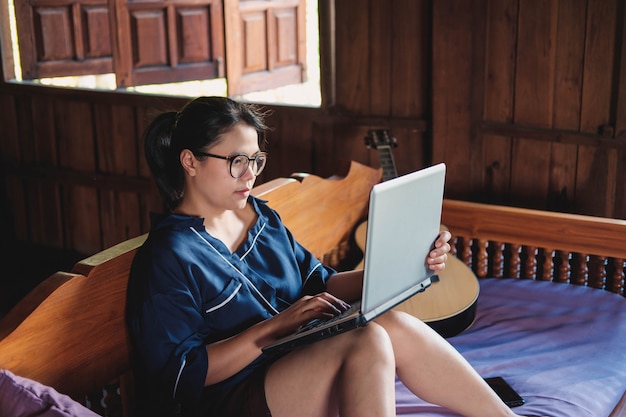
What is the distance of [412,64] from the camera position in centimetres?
355

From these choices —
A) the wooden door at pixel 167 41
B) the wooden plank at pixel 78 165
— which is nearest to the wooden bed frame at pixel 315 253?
the wooden door at pixel 167 41

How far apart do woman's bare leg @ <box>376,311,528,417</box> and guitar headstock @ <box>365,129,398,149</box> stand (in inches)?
54.5

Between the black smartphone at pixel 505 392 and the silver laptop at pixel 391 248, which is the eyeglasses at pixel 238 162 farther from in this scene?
the black smartphone at pixel 505 392

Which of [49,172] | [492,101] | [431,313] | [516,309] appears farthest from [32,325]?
[49,172]

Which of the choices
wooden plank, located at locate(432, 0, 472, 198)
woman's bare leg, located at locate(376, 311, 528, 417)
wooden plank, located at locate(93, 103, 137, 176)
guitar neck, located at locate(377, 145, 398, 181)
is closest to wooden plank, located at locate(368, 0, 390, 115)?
wooden plank, located at locate(432, 0, 472, 198)

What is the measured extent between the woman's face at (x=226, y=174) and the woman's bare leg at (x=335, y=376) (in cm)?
43

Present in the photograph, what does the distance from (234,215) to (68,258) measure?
294 centimetres

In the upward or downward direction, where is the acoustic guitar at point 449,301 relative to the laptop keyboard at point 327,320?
downward

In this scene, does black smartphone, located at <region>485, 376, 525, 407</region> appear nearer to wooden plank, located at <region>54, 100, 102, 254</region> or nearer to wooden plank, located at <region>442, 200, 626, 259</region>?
wooden plank, located at <region>442, 200, 626, 259</region>

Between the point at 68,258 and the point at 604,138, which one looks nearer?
the point at 604,138

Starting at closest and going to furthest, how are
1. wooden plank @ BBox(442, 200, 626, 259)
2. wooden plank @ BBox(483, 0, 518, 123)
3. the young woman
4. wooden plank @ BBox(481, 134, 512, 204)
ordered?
1. the young woman
2. wooden plank @ BBox(442, 200, 626, 259)
3. wooden plank @ BBox(483, 0, 518, 123)
4. wooden plank @ BBox(481, 134, 512, 204)

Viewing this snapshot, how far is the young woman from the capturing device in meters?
1.93

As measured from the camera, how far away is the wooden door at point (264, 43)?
427 centimetres

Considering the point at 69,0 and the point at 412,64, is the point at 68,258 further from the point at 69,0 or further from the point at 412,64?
the point at 412,64
